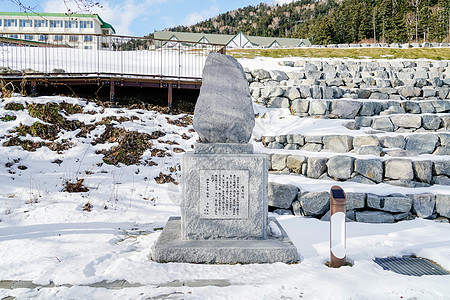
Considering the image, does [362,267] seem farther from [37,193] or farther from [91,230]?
[37,193]

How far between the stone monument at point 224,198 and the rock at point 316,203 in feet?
5.42

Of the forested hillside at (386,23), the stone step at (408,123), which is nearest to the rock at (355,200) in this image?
the stone step at (408,123)

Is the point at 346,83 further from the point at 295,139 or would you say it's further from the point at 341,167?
the point at 341,167

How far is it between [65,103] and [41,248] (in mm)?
6499

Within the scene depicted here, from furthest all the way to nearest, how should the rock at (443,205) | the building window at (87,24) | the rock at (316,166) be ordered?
1. the building window at (87,24)
2. the rock at (316,166)
3. the rock at (443,205)

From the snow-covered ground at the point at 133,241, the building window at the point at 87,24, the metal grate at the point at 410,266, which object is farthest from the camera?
the building window at the point at 87,24

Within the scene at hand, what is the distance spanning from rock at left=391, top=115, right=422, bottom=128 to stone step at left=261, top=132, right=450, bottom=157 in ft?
3.67

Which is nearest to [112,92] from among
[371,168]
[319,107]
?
[319,107]

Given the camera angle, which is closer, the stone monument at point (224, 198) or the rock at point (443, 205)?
the stone monument at point (224, 198)

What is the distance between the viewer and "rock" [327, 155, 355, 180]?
559 cm

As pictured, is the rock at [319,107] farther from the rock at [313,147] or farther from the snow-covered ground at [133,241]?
the rock at [313,147]

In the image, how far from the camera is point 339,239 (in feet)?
9.82

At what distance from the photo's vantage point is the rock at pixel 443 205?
4.86 m

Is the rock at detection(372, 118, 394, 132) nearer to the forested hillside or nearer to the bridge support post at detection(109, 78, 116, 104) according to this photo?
the bridge support post at detection(109, 78, 116, 104)
